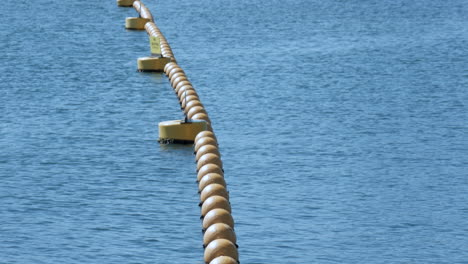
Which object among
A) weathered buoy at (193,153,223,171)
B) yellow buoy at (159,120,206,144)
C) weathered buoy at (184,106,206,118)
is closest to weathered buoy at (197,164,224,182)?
weathered buoy at (193,153,223,171)

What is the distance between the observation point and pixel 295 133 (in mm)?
46156

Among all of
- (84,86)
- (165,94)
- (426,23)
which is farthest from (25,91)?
(426,23)

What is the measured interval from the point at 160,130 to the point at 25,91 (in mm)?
13958

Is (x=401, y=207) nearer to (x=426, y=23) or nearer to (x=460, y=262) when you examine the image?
(x=460, y=262)

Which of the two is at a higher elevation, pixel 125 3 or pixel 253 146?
pixel 253 146

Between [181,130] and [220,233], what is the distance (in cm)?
1423

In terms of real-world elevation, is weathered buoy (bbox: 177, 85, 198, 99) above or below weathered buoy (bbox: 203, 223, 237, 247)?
below

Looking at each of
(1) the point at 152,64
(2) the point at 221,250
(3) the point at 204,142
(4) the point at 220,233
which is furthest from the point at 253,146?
(1) the point at 152,64

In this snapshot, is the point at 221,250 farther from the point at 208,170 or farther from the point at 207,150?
the point at 207,150

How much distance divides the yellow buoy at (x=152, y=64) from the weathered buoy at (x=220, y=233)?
1255 inches

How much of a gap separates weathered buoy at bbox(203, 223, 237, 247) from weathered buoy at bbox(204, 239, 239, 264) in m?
0.80

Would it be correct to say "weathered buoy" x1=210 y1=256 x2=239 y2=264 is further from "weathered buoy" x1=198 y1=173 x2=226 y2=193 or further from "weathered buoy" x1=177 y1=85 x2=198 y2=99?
"weathered buoy" x1=177 y1=85 x2=198 y2=99

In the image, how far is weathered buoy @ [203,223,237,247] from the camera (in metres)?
29.0

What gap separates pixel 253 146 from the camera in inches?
1726
